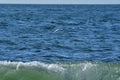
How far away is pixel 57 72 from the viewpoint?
928 cm

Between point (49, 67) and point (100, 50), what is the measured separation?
2232 cm

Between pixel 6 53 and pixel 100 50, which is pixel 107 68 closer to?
pixel 6 53

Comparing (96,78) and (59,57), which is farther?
(59,57)

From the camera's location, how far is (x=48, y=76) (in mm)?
9266

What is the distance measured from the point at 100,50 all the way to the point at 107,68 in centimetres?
2242

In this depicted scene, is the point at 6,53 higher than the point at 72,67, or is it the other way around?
the point at 72,67

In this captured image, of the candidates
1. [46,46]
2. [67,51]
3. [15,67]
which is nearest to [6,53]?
[67,51]

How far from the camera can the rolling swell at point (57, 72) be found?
8.92 meters

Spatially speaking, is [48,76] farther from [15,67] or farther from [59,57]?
[59,57]

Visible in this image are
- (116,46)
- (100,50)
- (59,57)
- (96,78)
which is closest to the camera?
(96,78)

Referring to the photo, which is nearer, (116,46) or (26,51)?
(26,51)

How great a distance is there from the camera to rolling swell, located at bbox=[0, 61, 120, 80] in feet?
29.3

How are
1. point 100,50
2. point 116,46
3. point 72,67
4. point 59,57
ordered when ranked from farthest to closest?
point 116,46 < point 100,50 < point 59,57 < point 72,67

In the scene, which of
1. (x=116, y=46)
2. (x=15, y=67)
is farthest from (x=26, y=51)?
(x=15, y=67)
